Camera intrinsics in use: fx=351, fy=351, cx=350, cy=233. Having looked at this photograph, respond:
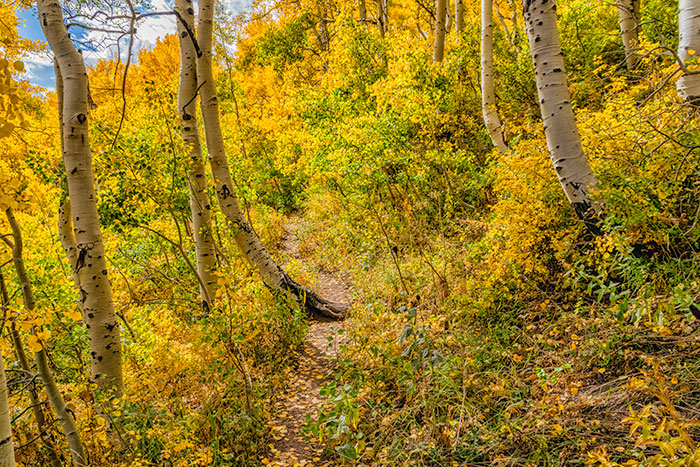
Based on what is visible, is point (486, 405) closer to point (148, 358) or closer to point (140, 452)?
point (140, 452)

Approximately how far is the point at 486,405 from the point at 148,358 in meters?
3.74

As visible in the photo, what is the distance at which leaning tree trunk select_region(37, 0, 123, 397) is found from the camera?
2.68 m

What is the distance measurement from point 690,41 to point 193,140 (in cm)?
523

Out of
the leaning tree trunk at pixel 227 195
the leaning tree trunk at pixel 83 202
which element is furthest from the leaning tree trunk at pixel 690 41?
the leaning tree trunk at pixel 227 195

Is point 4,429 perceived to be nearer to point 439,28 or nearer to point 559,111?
point 559,111

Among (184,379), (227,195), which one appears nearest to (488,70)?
(227,195)

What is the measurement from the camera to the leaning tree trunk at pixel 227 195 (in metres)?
4.79

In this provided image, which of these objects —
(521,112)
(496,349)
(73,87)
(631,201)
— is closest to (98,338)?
(73,87)

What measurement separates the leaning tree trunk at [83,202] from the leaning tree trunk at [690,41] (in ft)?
15.6

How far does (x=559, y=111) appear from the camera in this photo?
116 inches

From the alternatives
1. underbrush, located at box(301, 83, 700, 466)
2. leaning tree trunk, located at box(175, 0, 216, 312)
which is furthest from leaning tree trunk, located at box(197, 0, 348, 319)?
underbrush, located at box(301, 83, 700, 466)

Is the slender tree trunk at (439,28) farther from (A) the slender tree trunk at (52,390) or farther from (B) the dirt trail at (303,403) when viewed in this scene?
(A) the slender tree trunk at (52,390)

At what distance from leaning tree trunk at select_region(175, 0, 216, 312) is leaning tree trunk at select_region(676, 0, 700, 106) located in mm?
5065

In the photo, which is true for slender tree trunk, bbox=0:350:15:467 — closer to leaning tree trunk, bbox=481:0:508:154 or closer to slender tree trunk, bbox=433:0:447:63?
leaning tree trunk, bbox=481:0:508:154
